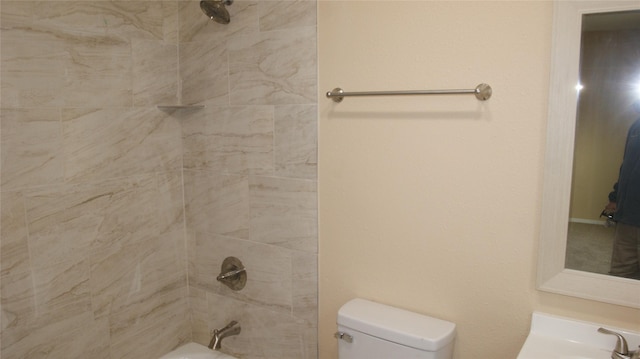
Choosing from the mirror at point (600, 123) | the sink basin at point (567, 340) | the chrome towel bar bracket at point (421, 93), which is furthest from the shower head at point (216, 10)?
the sink basin at point (567, 340)

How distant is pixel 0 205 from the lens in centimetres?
138

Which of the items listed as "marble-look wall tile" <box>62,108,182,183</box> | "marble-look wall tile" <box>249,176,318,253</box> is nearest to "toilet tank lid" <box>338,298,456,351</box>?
"marble-look wall tile" <box>249,176,318,253</box>

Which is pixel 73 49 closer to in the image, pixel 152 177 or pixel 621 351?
pixel 152 177

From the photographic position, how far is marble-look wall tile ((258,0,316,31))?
1.57 metres

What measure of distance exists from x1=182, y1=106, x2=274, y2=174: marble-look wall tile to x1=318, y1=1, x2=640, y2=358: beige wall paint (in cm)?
27

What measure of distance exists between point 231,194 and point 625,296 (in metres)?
1.44

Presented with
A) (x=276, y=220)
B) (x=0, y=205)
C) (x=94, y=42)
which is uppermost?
(x=94, y=42)

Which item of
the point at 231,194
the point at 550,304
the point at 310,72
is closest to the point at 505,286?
the point at 550,304

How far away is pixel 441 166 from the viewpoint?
1.40 meters

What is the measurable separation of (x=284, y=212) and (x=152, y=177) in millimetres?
633

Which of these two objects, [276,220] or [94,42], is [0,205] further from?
[276,220]

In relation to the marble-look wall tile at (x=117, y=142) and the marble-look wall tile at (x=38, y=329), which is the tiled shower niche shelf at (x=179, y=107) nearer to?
the marble-look wall tile at (x=117, y=142)

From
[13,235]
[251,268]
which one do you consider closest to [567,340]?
[251,268]

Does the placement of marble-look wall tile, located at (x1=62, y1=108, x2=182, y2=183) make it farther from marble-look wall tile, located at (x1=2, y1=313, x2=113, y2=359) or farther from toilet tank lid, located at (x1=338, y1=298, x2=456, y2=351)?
toilet tank lid, located at (x1=338, y1=298, x2=456, y2=351)
